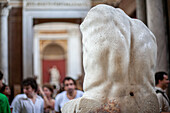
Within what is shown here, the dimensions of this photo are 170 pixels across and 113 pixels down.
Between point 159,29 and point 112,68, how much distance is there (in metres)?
4.60

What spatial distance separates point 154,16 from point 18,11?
25.5 feet

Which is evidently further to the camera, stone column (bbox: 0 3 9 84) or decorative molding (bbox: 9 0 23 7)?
decorative molding (bbox: 9 0 23 7)

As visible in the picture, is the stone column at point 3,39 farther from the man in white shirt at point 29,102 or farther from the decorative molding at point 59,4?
the man in white shirt at point 29,102

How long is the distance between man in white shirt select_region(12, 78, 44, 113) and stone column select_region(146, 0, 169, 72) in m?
3.44

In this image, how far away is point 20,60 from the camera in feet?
42.9

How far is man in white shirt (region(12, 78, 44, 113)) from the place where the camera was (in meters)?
4.34

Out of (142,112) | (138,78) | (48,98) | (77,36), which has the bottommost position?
(77,36)

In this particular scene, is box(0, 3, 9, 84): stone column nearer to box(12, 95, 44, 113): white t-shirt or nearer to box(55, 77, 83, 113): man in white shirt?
box(55, 77, 83, 113): man in white shirt

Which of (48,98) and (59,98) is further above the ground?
(59,98)

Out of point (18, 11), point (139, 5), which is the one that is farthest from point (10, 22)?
point (139, 5)

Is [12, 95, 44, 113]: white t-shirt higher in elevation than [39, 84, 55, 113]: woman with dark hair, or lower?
higher

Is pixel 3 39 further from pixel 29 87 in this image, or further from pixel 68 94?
pixel 29 87

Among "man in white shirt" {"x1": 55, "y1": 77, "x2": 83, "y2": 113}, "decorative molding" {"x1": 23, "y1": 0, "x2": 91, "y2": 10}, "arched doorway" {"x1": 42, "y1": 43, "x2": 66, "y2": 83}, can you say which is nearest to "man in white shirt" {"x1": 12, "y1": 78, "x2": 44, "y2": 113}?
"man in white shirt" {"x1": 55, "y1": 77, "x2": 83, "y2": 113}

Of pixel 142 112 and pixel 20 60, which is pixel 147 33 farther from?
pixel 20 60
